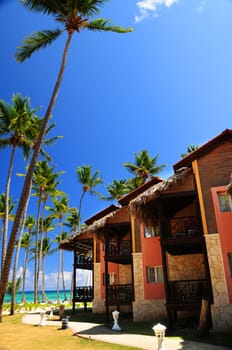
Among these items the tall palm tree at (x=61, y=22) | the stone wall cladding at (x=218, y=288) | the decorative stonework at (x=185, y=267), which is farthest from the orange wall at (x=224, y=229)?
the tall palm tree at (x=61, y=22)

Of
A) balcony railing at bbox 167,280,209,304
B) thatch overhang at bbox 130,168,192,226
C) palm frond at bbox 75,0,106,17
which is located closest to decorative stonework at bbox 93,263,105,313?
thatch overhang at bbox 130,168,192,226

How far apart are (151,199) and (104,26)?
30.4 feet

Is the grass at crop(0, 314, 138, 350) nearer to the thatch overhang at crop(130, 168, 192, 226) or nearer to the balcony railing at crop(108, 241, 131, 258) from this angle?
the thatch overhang at crop(130, 168, 192, 226)

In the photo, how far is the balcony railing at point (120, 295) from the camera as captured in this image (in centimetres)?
1466

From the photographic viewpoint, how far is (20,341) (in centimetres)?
951

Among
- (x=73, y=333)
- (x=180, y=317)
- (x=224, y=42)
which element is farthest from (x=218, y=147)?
(x=73, y=333)

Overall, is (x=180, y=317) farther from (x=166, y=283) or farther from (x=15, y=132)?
(x=15, y=132)

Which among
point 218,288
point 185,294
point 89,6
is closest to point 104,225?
point 185,294

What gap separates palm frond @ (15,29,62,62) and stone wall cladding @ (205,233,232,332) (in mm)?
11967

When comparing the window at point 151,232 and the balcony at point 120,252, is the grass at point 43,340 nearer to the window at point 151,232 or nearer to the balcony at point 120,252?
the balcony at point 120,252

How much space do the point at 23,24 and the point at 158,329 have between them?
14.9 m

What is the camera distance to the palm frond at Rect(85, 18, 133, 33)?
13.5 meters

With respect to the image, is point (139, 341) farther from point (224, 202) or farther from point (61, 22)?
point (61, 22)

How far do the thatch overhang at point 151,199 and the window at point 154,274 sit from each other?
2.53m
